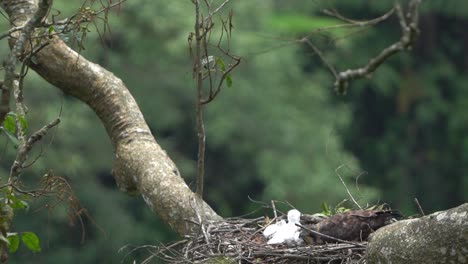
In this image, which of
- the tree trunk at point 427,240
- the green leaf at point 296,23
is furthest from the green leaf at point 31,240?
the green leaf at point 296,23

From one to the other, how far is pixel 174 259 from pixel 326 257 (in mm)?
658

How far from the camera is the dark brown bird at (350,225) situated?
18.6 ft

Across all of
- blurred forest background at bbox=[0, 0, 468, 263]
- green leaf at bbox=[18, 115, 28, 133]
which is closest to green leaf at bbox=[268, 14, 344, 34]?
blurred forest background at bbox=[0, 0, 468, 263]

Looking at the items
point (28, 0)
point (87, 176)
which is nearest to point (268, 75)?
point (87, 176)

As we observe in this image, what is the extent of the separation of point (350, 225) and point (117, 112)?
1189 mm

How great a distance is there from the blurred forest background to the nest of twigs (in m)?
16.2

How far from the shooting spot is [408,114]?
35469 millimetres

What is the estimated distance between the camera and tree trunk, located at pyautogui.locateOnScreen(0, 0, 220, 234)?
18.8 ft

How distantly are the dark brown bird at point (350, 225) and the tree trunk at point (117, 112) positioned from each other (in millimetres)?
466

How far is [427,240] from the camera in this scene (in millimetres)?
4312

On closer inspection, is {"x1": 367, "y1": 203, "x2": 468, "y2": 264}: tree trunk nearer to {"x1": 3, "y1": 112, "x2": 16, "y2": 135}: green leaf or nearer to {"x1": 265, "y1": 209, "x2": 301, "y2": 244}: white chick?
{"x1": 265, "y1": 209, "x2": 301, "y2": 244}: white chick

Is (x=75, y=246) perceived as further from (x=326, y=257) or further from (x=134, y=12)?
(x=326, y=257)

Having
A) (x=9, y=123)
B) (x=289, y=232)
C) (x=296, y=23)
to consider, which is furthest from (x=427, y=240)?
(x=296, y=23)

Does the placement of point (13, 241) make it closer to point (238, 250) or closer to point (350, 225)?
point (238, 250)
